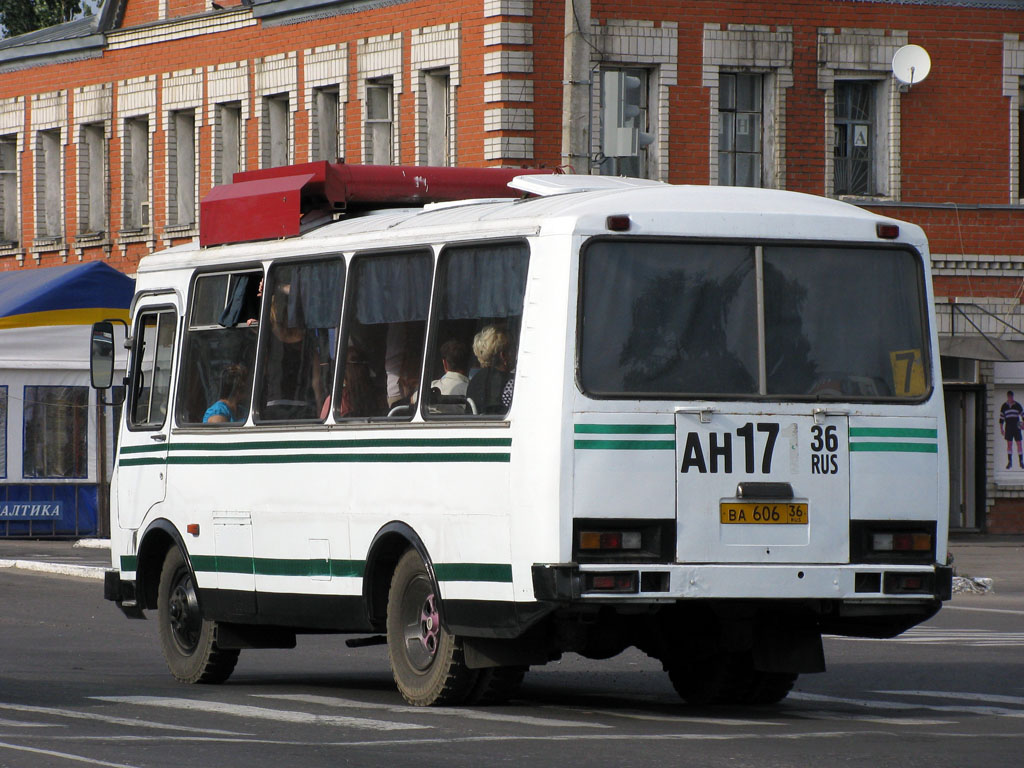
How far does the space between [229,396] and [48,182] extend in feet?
102

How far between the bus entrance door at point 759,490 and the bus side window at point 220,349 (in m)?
3.51

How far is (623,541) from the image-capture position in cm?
1117

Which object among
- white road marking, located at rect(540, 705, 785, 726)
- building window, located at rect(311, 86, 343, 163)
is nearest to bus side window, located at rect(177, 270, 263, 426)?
white road marking, located at rect(540, 705, 785, 726)

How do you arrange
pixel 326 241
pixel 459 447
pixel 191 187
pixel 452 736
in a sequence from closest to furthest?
pixel 452 736 → pixel 459 447 → pixel 326 241 → pixel 191 187

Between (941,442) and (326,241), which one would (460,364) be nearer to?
(326,241)

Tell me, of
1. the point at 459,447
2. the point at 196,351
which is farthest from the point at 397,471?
the point at 196,351

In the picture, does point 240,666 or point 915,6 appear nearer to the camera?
point 240,666

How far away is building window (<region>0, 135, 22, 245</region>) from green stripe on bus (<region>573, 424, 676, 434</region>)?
116 ft

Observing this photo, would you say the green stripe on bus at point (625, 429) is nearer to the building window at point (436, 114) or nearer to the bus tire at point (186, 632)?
the bus tire at point (186, 632)

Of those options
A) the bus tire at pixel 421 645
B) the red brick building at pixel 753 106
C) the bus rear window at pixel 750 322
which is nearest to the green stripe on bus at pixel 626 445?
the bus rear window at pixel 750 322

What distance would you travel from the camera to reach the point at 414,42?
111 feet

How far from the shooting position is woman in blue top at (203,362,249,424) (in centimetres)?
1391

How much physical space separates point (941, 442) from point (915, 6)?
74.4 ft

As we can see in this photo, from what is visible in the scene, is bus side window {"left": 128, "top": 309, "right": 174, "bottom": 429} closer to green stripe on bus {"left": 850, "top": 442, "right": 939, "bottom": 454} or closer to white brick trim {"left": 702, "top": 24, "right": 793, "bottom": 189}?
green stripe on bus {"left": 850, "top": 442, "right": 939, "bottom": 454}
